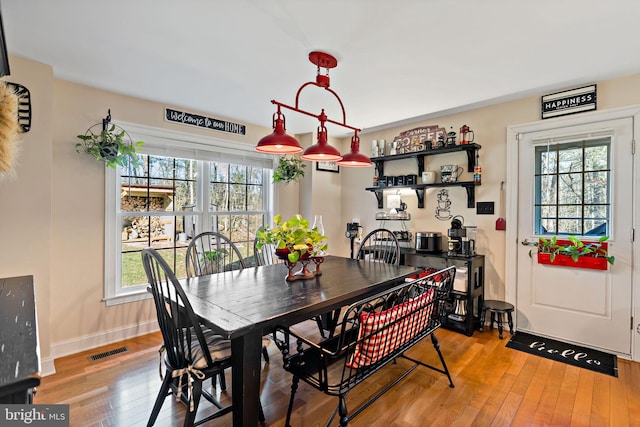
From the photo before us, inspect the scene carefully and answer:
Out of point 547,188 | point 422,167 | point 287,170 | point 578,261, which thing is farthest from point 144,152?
point 578,261

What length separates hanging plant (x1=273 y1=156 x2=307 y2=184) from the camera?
13.2ft

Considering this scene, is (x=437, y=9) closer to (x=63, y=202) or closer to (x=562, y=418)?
(x=562, y=418)

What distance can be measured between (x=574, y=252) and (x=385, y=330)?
2268 millimetres

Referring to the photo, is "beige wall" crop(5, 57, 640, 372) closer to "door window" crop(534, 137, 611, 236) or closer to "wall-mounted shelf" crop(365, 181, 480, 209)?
"wall-mounted shelf" crop(365, 181, 480, 209)

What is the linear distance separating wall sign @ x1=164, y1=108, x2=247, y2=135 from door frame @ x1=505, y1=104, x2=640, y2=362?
307 centimetres

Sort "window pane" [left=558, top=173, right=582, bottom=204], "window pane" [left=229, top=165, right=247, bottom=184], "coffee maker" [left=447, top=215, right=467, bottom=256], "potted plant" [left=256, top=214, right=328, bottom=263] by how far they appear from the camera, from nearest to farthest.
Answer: "potted plant" [left=256, top=214, right=328, bottom=263] → "window pane" [left=558, top=173, right=582, bottom=204] → "coffee maker" [left=447, top=215, right=467, bottom=256] → "window pane" [left=229, top=165, right=247, bottom=184]

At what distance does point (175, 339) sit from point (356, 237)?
3.06 meters

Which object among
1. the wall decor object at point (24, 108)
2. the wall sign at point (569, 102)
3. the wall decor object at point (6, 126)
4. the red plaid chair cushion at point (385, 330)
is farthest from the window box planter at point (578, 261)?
the wall decor object at point (24, 108)

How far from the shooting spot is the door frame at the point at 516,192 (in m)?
2.55

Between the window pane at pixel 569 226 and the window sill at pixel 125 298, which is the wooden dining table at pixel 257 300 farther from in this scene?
the window pane at pixel 569 226

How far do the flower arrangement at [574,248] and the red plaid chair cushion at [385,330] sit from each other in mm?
1862

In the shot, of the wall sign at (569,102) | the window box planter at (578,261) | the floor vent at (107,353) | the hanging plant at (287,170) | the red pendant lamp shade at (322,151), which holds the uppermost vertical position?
the wall sign at (569,102)

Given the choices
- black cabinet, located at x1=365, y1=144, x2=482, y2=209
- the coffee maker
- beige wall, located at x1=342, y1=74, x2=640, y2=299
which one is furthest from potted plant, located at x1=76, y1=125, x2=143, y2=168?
the coffee maker

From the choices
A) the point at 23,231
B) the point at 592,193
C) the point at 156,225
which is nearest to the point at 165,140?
the point at 156,225
